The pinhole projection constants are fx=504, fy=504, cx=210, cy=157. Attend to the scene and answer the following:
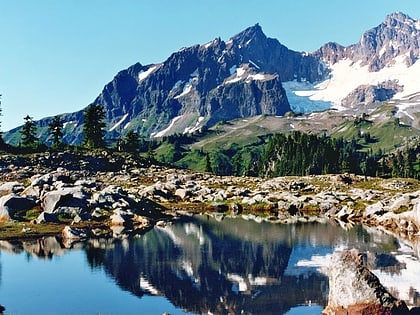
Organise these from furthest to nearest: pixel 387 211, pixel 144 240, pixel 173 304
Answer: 1. pixel 387 211
2. pixel 144 240
3. pixel 173 304

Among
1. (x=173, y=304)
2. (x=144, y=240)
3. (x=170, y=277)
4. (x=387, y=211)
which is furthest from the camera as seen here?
(x=387, y=211)

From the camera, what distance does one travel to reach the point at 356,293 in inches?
1298

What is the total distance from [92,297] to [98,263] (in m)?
13.5

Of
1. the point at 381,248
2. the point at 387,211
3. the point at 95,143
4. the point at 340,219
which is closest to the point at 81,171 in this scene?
the point at 95,143

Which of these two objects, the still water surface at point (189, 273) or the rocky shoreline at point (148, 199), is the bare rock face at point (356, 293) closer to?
the still water surface at point (189, 273)

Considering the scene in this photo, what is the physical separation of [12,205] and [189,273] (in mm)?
42669

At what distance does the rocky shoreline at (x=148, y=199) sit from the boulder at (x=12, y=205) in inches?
6.2

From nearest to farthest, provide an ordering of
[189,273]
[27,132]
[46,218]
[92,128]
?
[189,273] < [46,218] < [27,132] < [92,128]

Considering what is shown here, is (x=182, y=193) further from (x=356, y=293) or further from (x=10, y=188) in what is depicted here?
(x=356, y=293)

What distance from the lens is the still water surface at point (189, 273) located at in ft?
132

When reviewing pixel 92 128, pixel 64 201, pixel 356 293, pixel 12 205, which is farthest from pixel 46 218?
pixel 92 128

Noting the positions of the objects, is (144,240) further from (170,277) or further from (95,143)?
(95,143)

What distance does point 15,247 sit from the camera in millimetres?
63406

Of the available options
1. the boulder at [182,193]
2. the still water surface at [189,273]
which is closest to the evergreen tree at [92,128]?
the boulder at [182,193]
